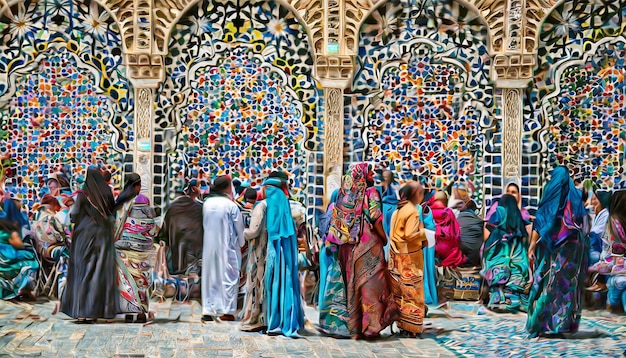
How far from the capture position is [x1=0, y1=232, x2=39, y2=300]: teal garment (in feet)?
33.0

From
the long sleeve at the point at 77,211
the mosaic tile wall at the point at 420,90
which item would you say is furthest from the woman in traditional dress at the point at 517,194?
the long sleeve at the point at 77,211

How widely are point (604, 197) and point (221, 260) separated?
446 cm

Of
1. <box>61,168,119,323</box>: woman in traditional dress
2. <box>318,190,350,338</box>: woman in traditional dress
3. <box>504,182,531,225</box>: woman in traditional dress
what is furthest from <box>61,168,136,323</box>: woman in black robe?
<box>504,182,531,225</box>: woman in traditional dress

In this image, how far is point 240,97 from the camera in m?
10.7

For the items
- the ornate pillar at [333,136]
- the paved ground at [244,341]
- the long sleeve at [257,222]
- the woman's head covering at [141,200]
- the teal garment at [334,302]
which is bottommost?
the paved ground at [244,341]

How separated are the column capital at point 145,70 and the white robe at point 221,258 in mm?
1992

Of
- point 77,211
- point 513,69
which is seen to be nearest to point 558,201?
point 513,69

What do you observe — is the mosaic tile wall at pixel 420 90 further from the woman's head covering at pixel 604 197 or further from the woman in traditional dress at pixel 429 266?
the woman's head covering at pixel 604 197

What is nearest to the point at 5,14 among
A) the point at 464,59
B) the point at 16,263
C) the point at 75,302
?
the point at 16,263

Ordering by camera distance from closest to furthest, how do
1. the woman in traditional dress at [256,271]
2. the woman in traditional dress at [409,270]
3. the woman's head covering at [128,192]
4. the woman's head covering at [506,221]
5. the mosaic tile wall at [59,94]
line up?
the woman in traditional dress at [409,270] → the woman in traditional dress at [256,271] → the woman's head covering at [128,192] → the woman's head covering at [506,221] → the mosaic tile wall at [59,94]

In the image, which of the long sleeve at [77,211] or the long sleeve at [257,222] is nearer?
the long sleeve at [257,222]

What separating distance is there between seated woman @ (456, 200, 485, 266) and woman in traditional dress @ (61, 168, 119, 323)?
395 centimetres

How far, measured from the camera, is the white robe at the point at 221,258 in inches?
367

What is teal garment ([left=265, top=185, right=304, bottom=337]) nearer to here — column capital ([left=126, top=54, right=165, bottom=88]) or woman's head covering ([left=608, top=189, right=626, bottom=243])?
column capital ([left=126, top=54, right=165, bottom=88])
